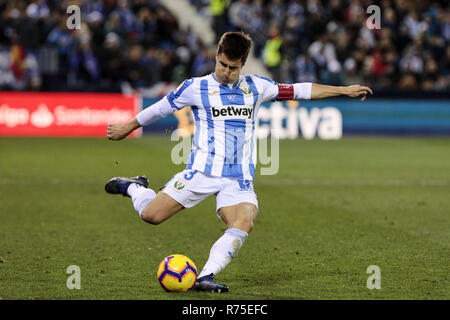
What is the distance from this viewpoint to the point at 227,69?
609 cm

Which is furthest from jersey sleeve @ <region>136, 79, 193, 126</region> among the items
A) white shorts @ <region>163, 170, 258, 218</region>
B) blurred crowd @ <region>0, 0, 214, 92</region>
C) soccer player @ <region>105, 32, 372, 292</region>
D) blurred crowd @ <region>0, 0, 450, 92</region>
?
blurred crowd @ <region>0, 0, 450, 92</region>

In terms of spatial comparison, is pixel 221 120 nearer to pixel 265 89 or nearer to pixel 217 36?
pixel 265 89

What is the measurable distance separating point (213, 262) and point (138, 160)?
9.83m

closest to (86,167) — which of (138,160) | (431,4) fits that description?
(138,160)

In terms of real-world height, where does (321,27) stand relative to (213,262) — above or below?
above

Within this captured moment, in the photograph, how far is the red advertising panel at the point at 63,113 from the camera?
20328mm

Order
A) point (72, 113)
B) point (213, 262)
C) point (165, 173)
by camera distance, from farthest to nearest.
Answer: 1. point (72, 113)
2. point (165, 173)
3. point (213, 262)

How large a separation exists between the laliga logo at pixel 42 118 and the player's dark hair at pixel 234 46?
50.0ft

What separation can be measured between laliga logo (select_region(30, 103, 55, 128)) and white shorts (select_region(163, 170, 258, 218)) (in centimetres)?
1486

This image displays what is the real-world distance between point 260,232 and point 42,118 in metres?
13.0

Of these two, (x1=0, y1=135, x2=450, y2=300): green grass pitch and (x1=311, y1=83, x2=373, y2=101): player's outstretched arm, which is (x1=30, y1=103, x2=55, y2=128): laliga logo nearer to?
(x1=0, y1=135, x2=450, y2=300): green grass pitch

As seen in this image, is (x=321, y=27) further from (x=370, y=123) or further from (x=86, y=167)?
(x=86, y=167)
